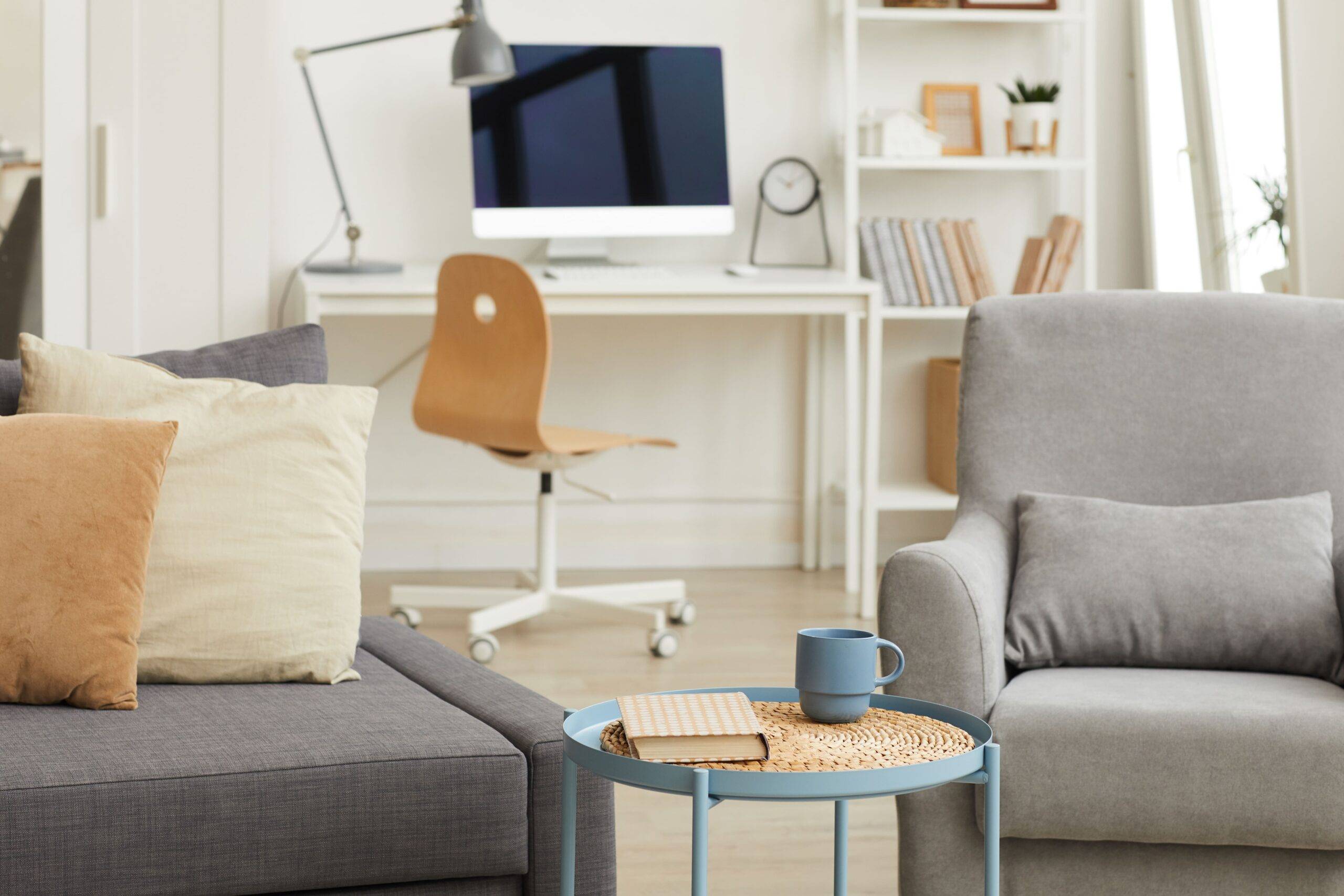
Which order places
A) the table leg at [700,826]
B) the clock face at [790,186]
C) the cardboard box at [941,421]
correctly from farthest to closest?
1. the clock face at [790,186]
2. the cardboard box at [941,421]
3. the table leg at [700,826]

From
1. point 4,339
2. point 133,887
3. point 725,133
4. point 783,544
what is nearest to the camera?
point 133,887

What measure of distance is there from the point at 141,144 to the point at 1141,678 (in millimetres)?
2888

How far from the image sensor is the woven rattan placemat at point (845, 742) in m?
1.16

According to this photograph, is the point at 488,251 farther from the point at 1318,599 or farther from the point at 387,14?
the point at 1318,599

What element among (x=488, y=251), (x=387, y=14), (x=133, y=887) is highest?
(x=387, y=14)

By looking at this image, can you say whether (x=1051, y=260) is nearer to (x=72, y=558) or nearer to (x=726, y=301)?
(x=726, y=301)

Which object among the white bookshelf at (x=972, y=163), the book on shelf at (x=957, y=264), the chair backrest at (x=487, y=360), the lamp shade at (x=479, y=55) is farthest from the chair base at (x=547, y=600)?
the white bookshelf at (x=972, y=163)

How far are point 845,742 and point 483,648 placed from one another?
6.83 ft

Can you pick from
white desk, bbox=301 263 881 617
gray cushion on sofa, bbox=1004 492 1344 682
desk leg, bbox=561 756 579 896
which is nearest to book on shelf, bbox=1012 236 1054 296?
white desk, bbox=301 263 881 617

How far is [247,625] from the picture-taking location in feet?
5.49

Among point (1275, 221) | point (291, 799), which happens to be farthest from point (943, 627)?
point (1275, 221)

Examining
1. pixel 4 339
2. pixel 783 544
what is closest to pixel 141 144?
pixel 4 339

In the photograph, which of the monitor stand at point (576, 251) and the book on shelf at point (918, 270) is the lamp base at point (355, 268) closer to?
the monitor stand at point (576, 251)

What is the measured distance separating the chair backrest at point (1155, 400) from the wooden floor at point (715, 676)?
0.56m
